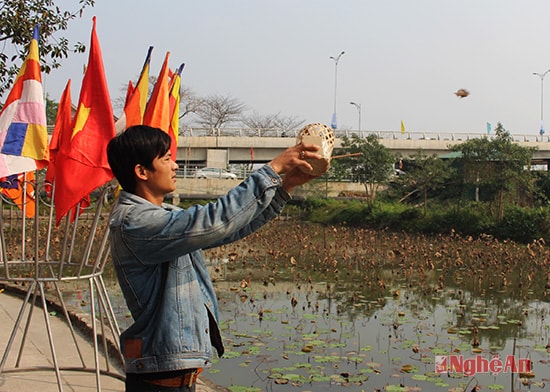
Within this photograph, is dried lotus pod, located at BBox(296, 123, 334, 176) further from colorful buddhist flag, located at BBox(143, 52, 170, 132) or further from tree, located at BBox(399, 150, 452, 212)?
tree, located at BBox(399, 150, 452, 212)

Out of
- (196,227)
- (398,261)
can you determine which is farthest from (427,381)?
(398,261)

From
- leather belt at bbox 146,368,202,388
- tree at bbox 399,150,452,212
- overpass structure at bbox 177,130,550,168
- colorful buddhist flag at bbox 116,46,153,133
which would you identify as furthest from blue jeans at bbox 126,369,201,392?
overpass structure at bbox 177,130,550,168

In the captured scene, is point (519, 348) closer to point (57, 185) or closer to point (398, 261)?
point (57, 185)

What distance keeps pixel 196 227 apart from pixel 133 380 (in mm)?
545

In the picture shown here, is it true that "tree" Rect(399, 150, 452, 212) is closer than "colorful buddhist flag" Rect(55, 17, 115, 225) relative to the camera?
No

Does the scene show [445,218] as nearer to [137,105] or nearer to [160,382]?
[137,105]

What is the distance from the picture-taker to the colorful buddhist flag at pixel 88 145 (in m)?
3.01

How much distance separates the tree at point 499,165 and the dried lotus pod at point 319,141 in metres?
15.8

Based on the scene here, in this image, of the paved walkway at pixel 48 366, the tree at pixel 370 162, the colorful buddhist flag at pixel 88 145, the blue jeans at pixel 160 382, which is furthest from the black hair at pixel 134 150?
the tree at pixel 370 162

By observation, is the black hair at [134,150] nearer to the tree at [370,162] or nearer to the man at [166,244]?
the man at [166,244]

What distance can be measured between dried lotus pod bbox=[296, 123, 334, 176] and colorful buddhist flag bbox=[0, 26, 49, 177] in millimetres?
1749

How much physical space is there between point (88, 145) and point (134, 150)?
1285 mm

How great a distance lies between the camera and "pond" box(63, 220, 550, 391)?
15.5ft

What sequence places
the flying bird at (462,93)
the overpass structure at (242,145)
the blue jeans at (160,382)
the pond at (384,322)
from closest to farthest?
1. the blue jeans at (160,382)
2. the pond at (384,322)
3. the flying bird at (462,93)
4. the overpass structure at (242,145)
